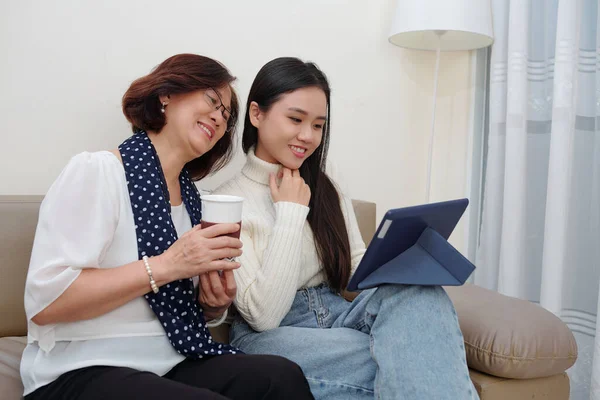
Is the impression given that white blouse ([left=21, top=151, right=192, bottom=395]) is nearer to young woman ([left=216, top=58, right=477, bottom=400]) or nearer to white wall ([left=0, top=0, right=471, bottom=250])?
young woman ([left=216, top=58, right=477, bottom=400])

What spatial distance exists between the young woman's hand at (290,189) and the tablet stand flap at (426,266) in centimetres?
32

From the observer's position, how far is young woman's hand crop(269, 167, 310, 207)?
1489 mm

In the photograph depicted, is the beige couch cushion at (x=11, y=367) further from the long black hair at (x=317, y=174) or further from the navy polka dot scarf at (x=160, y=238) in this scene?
the long black hair at (x=317, y=174)

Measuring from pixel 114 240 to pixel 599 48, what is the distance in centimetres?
155

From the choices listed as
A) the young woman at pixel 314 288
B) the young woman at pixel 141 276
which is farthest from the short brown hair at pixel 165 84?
the young woman at pixel 314 288

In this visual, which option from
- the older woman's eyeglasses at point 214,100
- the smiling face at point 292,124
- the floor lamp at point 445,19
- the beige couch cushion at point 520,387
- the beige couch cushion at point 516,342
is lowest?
the beige couch cushion at point 520,387

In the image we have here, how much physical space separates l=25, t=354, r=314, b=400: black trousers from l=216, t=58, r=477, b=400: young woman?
0.48ft

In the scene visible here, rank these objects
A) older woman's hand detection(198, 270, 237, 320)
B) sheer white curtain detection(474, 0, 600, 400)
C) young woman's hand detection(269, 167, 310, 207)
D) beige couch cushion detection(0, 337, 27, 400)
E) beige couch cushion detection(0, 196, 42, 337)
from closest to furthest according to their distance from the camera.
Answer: beige couch cushion detection(0, 337, 27, 400), older woman's hand detection(198, 270, 237, 320), beige couch cushion detection(0, 196, 42, 337), young woman's hand detection(269, 167, 310, 207), sheer white curtain detection(474, 0, 600, 400)

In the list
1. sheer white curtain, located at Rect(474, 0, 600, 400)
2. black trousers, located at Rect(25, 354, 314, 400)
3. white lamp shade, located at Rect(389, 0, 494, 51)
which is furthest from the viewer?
white lamp shade, located at Rect(389, 0, 494, 51)

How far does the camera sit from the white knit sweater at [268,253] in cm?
137

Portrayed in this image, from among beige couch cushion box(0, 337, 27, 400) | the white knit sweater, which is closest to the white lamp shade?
the white knit sweater

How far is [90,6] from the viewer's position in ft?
5.46

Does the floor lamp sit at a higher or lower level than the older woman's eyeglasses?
higher

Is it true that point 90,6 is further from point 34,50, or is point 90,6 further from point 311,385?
point 311,385
